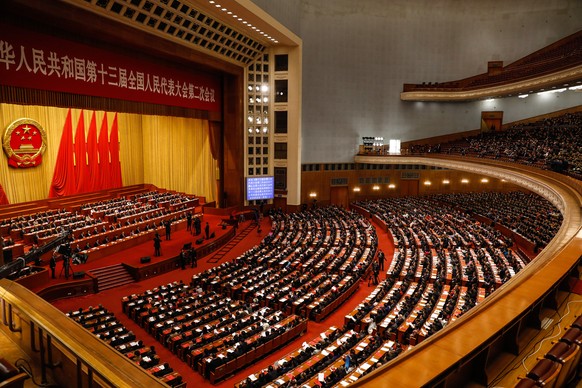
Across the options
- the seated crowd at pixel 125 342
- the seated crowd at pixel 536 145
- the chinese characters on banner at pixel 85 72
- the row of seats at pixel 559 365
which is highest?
the chinese characters on banner at pixel 85 72

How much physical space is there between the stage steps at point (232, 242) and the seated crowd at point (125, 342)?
636 cm

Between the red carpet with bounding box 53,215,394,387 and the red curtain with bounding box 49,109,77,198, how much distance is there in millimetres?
6691

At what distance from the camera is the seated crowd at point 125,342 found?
754 cm

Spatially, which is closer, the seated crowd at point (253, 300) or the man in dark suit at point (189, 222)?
the seated crowd at point (253, 300)

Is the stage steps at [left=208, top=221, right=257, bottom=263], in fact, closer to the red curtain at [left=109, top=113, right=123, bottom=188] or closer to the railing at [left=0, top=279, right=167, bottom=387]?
the red curtain at [left=109, top=113, right=123, bottom=188]

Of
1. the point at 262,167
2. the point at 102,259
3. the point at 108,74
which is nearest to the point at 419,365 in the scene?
the point at 102,259

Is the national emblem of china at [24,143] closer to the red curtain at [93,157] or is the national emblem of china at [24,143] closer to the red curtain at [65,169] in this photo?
the red curtain at [65,169]

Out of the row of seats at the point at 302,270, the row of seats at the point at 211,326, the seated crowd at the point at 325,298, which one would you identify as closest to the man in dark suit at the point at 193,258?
the row of seats at the point at 302,270

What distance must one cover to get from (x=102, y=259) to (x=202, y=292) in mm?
5047

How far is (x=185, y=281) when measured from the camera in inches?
553

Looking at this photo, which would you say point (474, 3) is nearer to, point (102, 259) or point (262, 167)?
point (262, 167)

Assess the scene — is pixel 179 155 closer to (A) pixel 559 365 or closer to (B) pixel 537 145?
(B) pixel 537 145

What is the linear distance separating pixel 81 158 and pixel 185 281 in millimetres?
11328

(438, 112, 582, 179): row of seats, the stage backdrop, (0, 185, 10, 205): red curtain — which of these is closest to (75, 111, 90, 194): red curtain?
the stage backdrop
